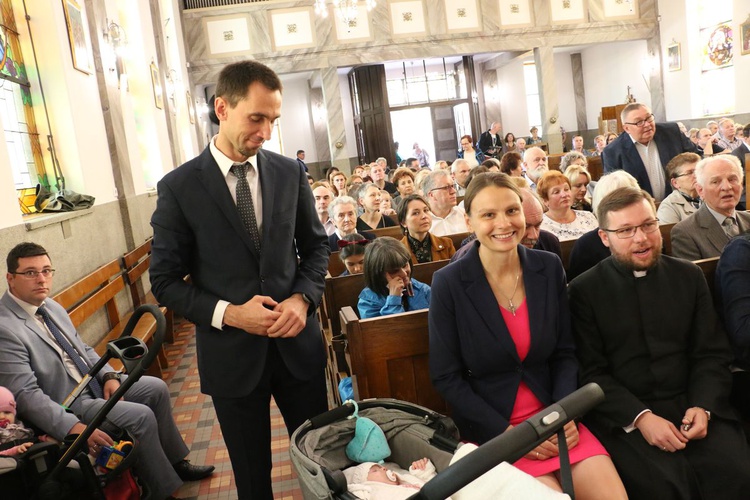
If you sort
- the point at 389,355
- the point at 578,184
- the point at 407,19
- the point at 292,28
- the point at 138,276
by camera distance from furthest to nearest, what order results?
the point at 407,19 < the point at 292,28 < the point at 138,276 < the point at 578,184 < the point at 389,355

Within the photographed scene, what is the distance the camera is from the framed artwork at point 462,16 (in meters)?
15.4

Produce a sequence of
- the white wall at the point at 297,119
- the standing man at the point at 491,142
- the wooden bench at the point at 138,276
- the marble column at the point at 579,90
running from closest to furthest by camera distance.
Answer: the wooden bench at the point at 138,276 → the standing man at the point at 491,142 → the white wall at the point at 297,119 → the marble column at the point at 579,90

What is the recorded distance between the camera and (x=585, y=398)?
4.19 feet

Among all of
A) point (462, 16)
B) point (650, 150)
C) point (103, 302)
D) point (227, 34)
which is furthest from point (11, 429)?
point (462, 16)

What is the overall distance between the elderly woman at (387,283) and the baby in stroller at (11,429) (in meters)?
1.63

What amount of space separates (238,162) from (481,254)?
3.25 ft

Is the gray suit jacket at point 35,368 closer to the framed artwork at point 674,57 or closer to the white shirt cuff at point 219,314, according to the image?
the white shirt cuff at point 219,314

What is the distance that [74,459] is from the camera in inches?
109

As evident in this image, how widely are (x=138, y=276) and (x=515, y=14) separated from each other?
486 inches

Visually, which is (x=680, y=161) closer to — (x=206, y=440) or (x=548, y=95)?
(x=206, y=440)

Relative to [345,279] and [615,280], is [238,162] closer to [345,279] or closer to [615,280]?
[615,280]

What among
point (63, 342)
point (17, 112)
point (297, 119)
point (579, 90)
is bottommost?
point (63, 342)

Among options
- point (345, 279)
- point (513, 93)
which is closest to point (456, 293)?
point (345, 279)

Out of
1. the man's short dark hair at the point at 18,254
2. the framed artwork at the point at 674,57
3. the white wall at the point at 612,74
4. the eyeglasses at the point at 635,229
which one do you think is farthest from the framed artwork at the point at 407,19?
the eyeglasses at the point at 635,229
